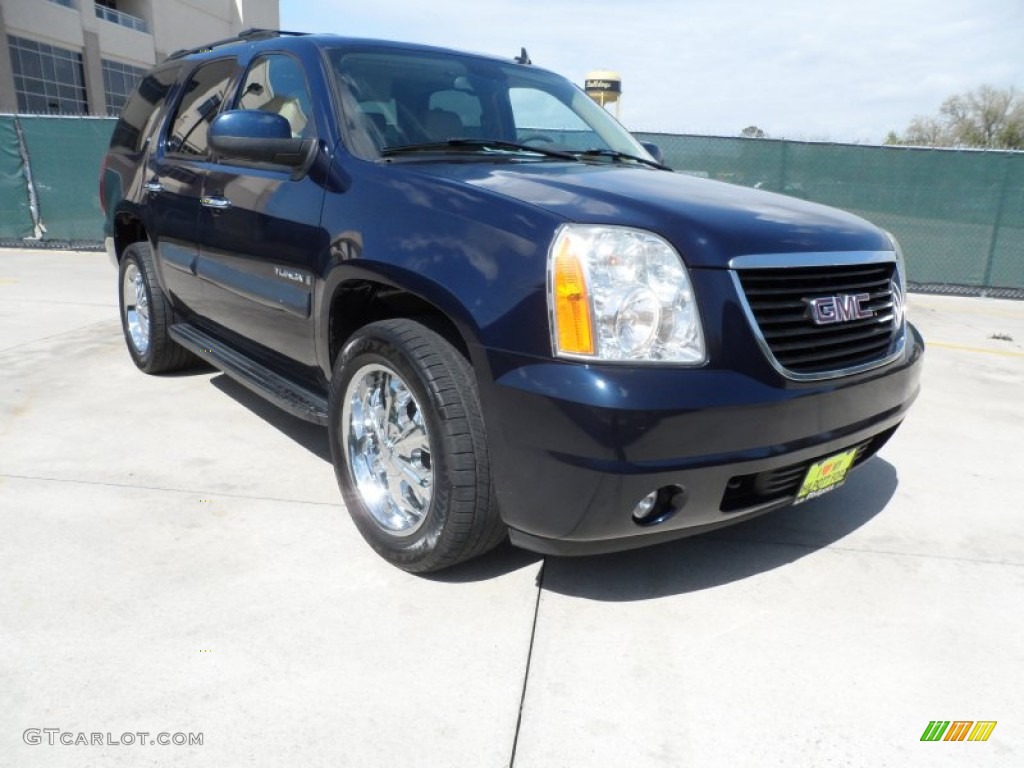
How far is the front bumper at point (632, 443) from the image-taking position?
2.05 m

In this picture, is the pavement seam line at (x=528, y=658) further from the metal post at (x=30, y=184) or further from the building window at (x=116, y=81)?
the building window at (x=116, y=81)

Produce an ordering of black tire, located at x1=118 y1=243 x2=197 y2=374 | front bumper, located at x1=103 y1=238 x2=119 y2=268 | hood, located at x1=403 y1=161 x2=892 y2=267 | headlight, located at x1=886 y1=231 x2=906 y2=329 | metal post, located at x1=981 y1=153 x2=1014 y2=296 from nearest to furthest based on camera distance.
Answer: hood, located at x1=403 y1=161 x2=892 y2=267, headlight, located at x1=886 y1=231 x2=906 y2=329, black tire, located at x1=118 y1=243 x2=197 y2=374, front bumper, located at x1=103 y1=238 x2=119 y2=268, metal post, located at x1=981 y1=153 x2=1014 y2=296

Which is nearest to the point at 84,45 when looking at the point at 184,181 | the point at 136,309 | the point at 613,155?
the point at 136,309

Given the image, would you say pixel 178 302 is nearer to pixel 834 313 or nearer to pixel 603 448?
pixel 603 448

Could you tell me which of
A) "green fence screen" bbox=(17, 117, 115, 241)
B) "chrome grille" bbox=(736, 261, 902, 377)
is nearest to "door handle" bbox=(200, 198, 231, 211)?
"chrome grille" bbox=(736, 261, 902, 377)

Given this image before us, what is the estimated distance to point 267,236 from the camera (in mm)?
3207

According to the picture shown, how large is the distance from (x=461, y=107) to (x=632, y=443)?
80.6 inches

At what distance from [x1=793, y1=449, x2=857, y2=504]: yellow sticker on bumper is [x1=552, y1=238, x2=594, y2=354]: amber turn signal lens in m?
0.92

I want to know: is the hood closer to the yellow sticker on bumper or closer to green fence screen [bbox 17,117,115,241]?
the yellow sticker on bumper

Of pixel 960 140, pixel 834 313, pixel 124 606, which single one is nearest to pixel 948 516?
pixel 834 313

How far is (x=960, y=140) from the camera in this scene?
1971 inches

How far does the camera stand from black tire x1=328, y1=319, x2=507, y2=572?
234 cm

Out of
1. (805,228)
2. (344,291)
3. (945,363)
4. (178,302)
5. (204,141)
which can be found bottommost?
(945,363)

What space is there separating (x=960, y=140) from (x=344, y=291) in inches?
2273
